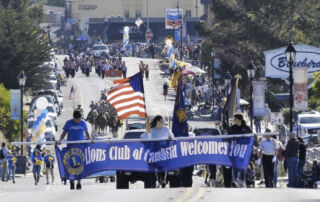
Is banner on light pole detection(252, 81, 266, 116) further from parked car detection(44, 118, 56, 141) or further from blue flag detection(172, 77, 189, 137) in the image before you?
blue flag detection(172, 77, 189, 137)

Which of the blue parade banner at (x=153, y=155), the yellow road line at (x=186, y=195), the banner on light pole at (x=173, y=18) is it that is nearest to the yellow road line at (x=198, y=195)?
the yellow road line at (x=186, y=195)

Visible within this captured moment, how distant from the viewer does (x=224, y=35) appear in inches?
3177

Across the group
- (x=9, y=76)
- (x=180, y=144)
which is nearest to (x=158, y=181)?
(x=180, y=144)

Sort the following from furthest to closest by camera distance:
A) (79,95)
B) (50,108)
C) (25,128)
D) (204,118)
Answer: (79,95)
(204,118)
(50,108)
(25,128)

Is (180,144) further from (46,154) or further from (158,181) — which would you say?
(46,154)

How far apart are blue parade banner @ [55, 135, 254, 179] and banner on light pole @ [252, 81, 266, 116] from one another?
27.1m

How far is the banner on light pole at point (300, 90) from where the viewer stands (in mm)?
40094

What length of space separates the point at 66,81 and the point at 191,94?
18669mm

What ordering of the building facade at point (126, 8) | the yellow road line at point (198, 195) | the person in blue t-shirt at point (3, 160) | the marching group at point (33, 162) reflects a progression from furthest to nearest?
the building facade at point (126, 8)
the person in blue t-shirt at point (3, 160)
the marching group at point (33, 162)
the yellow road line at point (198, 195)

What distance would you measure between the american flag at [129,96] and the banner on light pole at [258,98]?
73.0ft

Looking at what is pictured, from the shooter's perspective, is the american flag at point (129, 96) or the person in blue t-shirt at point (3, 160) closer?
the american flag at point (129, 96)

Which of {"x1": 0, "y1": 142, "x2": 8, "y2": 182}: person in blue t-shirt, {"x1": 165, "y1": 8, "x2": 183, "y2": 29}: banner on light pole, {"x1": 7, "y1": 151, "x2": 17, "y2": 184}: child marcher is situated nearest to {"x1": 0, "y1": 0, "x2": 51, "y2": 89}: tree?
{"x1": 7, "y1": 151, "x2": 17, "y2": 184}: child marcher

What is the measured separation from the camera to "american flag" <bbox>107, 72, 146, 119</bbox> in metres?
26.8

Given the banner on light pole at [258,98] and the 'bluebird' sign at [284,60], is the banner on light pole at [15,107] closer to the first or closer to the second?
the banner on light pole at [258,98]
